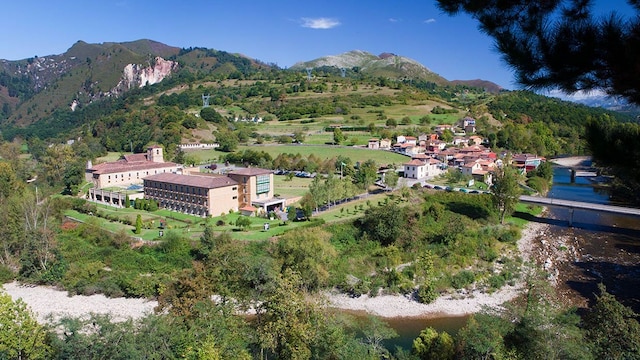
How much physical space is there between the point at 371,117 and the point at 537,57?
63.4 metres

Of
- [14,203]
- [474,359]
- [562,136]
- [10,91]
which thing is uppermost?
[10,91]

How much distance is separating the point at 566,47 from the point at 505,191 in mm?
25684

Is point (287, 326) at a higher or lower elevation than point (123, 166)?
lower

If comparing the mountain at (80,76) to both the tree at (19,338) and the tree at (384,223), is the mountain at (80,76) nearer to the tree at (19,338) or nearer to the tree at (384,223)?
the tree at (384,223)

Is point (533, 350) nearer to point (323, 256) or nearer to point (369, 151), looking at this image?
point (323, 256)

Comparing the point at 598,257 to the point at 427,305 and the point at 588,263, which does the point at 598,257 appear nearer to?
the point at 588,263

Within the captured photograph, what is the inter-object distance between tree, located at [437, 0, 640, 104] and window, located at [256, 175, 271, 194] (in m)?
24.6

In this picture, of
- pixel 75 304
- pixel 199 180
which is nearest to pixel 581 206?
pixel 199 180

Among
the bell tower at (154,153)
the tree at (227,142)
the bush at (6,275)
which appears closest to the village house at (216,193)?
the bush at (6,275)

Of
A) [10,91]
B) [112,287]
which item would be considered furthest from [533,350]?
[10,91]

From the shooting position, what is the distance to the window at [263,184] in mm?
29894

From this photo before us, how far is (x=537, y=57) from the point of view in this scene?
5.57m

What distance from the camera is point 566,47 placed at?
538 cm

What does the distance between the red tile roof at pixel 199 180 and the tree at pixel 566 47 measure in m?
23.7
